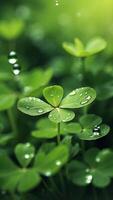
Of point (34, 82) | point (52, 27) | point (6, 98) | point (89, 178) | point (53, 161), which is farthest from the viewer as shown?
point (52, 27)

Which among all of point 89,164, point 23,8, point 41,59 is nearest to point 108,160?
point 89,164

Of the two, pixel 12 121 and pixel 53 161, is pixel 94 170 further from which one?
pixel 12 121

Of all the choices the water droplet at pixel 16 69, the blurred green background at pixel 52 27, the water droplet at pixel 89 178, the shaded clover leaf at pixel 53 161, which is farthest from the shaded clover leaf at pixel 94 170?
the blurred green background at pixel 52 27

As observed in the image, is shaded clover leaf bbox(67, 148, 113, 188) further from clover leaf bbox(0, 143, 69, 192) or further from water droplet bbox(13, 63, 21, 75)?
water droplet bbox(13, 63, 21, 75)

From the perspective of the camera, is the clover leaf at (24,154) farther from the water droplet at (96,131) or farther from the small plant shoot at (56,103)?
the water droplet at (96,131)

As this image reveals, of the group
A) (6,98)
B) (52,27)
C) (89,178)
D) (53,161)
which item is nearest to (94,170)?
(89,178)

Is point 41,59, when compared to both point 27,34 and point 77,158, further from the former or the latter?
point 77,158
